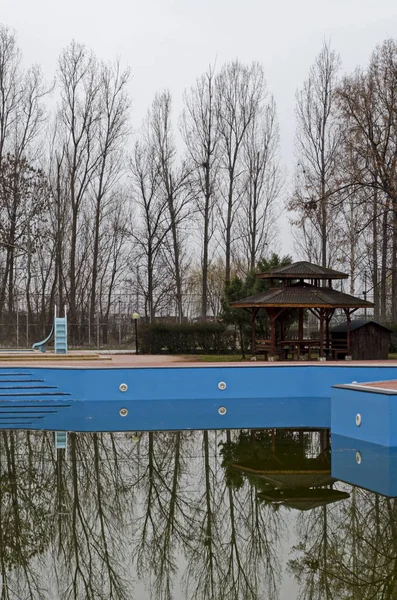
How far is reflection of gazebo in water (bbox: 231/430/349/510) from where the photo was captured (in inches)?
339

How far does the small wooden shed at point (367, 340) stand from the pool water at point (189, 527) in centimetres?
1313

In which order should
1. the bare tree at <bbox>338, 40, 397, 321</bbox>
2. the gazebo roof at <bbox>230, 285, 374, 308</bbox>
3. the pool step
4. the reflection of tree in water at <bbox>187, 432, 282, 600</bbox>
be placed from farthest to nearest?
the bare tree at <bbox>338, 40, 397, 321</bbox> → the gazebo roof at <bbox>230, 285, 374, 308</bbox> → the pool step → the reflection of tree in water at <bbox>187, 432, 282, 600</bbox>

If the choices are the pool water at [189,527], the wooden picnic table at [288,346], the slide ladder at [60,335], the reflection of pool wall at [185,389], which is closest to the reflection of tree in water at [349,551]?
the pool water at [189,527]

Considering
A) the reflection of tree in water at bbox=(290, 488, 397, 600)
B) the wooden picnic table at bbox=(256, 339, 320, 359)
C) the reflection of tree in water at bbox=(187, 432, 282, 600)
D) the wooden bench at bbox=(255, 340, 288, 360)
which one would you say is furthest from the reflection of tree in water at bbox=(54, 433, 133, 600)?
the wooden picnic table at bbox=(256, 339, 320, 359)

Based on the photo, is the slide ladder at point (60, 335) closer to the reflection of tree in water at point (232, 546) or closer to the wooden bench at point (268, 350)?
the wooden bench at point (268, 350)

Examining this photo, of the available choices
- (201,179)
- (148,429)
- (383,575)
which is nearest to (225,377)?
(148,429)

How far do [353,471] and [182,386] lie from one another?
8.93 metres

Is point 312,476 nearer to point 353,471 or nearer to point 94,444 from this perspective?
point 353,471

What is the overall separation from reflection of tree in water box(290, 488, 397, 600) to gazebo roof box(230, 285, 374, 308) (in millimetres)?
14449

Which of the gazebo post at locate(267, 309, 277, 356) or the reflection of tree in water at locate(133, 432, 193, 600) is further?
the gazebo post at locate(267, 309, 277, 356)

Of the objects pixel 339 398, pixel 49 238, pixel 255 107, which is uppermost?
pixel 255 107

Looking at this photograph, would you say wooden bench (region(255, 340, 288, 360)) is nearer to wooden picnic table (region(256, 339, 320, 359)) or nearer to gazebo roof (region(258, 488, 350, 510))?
wooden picnic table (region(256, 339, 320, 359))

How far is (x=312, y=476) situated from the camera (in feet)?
32.4

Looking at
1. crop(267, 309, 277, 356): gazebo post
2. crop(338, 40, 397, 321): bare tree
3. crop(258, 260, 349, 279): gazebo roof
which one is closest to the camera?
crop(267, 309, 277, 356): gazebo post
